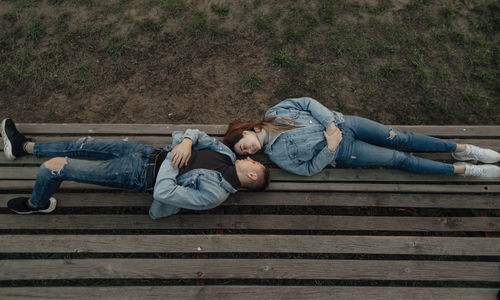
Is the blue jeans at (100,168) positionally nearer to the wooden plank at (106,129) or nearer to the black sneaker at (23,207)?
the black sneaker at (23,207)

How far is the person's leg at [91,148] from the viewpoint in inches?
123

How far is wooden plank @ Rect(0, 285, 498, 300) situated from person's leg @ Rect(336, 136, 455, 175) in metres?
1.16

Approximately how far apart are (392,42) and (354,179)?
2.66 meters

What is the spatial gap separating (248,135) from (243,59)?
191 cm

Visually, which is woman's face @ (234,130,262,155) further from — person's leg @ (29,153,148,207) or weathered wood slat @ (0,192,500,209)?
person's leg @ (29,153,148,207)

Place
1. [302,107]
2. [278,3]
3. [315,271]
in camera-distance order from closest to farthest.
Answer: [315,271] → [302,107] → [278,3]

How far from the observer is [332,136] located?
313cm

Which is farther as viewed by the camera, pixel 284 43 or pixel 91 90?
pixel 284 43

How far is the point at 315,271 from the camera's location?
2764 millimetres

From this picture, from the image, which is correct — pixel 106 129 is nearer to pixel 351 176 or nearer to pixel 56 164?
pixel 56 164

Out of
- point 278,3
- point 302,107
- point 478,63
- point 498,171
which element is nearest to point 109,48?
point 278,3

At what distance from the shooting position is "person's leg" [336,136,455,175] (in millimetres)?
3199

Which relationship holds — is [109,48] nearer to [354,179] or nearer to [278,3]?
[278,3]

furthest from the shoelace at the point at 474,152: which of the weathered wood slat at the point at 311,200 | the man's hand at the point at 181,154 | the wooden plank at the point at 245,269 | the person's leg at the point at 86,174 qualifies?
the person's leg at the point at 86,174
